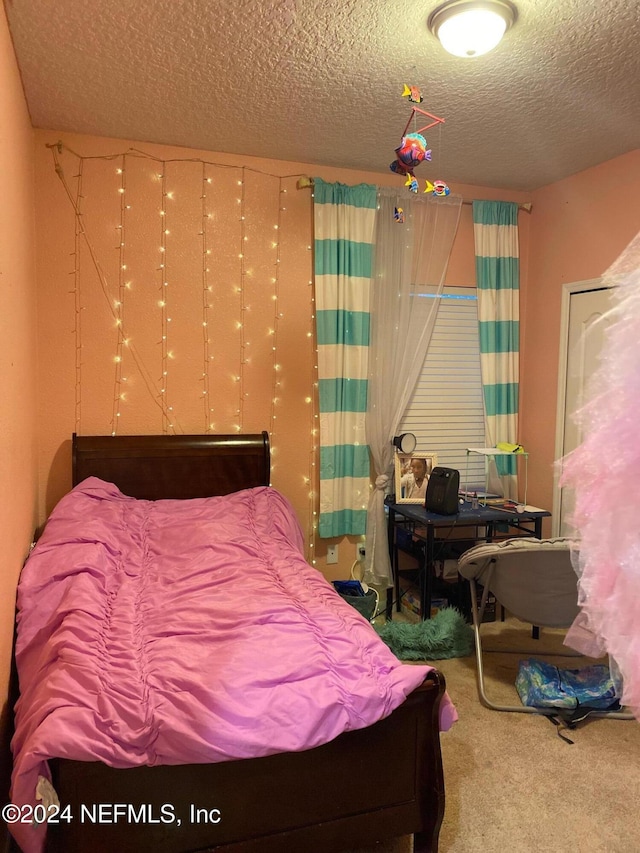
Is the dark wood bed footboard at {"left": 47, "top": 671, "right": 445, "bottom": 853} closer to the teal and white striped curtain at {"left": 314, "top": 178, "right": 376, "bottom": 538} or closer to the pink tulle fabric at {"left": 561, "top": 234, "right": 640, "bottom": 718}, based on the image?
the pink tulle fabric at {"left": 561, "top": 234, "right": 640, "bottom": 718}

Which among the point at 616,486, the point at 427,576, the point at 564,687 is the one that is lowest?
the point at 564,687

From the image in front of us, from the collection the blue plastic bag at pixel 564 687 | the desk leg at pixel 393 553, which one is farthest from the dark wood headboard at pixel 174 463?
the blue plastic bag at pixel 564 687

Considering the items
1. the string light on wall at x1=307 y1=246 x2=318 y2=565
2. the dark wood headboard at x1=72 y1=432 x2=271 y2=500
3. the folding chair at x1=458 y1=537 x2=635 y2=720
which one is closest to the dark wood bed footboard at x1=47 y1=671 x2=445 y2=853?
the folding chair at x1=458 y1=537 x2=635 y2=720

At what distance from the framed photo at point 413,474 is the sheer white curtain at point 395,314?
0.10m

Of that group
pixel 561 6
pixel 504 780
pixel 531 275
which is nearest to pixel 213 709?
pixel 504 780

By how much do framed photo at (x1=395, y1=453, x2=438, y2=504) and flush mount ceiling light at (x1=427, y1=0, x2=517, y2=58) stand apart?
203 centimetres

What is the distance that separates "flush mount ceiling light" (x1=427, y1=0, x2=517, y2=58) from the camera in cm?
192

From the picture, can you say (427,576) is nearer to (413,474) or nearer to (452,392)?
(413,474)

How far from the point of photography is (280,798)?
1545 mm

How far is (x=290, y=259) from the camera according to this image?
343 centimetres

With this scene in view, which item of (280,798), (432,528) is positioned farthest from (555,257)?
(280,798)

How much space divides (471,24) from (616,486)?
1.66 meters

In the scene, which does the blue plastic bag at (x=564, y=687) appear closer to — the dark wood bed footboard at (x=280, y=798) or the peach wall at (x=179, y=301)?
the dark wood bed footboard at (x=280, y=798)

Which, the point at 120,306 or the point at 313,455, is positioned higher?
the point at 120,306
